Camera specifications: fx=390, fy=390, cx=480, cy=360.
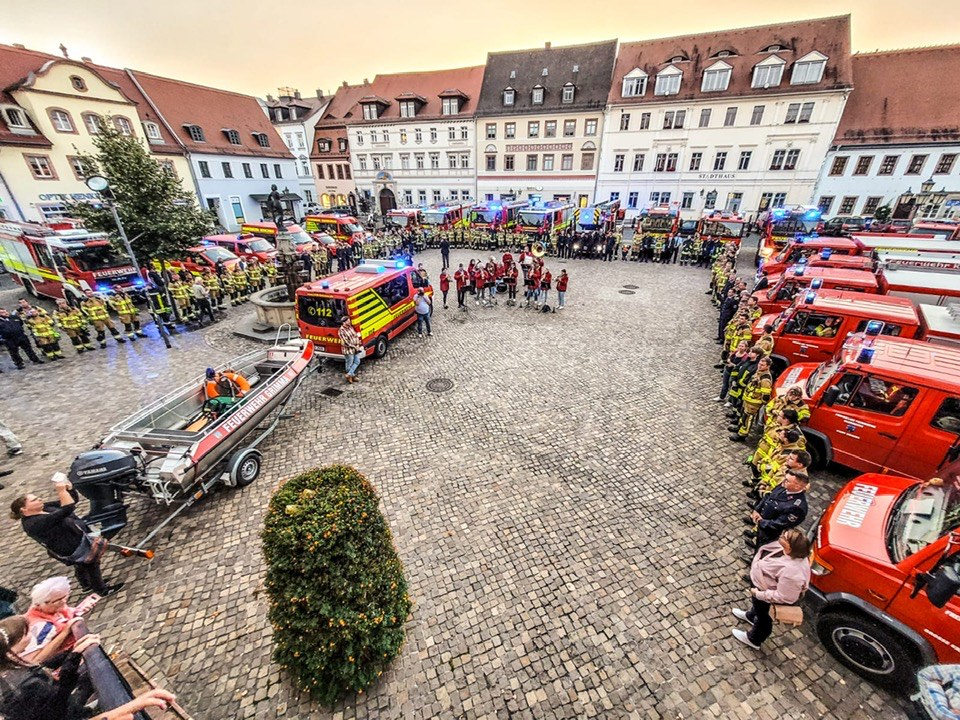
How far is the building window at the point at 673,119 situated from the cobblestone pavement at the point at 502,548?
3043 cm

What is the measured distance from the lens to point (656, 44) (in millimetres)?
34094

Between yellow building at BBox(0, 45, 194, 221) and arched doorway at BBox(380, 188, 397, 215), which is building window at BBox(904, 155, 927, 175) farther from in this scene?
yellow building at BBox(0, 45, 194, 221)

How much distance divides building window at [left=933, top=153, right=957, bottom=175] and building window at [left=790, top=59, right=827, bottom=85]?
10.7 metres

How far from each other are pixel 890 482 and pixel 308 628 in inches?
286

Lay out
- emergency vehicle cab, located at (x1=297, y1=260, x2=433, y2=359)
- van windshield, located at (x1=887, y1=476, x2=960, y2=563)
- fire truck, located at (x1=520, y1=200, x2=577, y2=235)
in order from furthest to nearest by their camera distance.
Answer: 1. fire truck, located at (x1=520, y1=200, x2=577, y2=235)
2. emergency vehicle cab, located at (x1=297, y1=260, x2=433, y2=359)
3. van windshield, located at (x1=887, y1=476, x2=960, y2=563)

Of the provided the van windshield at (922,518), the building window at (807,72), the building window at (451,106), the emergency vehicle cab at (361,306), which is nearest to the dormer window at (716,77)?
the building window at (807,72)

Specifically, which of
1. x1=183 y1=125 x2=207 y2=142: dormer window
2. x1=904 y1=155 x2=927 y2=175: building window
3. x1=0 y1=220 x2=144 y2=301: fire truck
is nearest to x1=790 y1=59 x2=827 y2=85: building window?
x1=904 y1=155 x2=927 y2=175: building window

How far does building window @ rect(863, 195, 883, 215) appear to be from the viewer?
101ft

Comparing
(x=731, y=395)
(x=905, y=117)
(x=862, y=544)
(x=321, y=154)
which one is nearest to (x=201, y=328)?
(x=731, y=395)

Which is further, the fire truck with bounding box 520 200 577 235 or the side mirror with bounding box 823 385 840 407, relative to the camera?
the fire truck with bounding box 520 200 577 235

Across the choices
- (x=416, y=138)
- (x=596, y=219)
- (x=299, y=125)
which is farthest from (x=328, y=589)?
(x=299, y=125)

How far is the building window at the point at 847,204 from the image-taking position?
103ft

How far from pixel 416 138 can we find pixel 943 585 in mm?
46988

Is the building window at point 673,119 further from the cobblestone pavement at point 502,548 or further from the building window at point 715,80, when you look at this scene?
the cobblestone pavement at point 502,548
